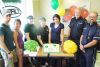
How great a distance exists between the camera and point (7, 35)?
3801 mm

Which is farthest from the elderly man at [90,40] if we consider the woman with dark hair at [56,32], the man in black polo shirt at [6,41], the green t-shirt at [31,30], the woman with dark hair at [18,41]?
the man in black polo shirt at [6,41]

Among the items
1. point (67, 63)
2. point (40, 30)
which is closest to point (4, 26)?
point (40, 30)

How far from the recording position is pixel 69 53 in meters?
4.16

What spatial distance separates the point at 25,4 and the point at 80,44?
183cm

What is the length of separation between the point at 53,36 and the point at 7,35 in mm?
1370

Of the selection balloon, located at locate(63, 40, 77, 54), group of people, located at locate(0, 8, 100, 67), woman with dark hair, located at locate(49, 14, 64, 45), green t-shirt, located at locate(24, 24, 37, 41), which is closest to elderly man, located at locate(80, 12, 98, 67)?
group of people, located at locate(0, 8, 100, 67)

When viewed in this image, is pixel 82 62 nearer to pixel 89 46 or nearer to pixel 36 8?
pixel 89 46

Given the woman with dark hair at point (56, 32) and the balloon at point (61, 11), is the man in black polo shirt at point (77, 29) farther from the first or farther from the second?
the balloon at point (61, 11)

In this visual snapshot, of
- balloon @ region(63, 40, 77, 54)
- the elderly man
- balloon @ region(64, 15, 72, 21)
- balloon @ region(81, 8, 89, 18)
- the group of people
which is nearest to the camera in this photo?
the group of people

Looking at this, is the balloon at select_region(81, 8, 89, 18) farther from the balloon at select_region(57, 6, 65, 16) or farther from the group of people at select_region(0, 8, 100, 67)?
the group of people at select_region(0, 8, 100, 67)

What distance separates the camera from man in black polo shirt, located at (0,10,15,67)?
370 centimetres

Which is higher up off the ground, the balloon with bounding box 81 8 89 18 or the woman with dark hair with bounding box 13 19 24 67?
the balloon with bounding box 81 8 89 18

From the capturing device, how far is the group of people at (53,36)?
3.82m

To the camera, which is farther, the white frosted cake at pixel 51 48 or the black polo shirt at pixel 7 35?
the white frosted cake at pixel 51 48
